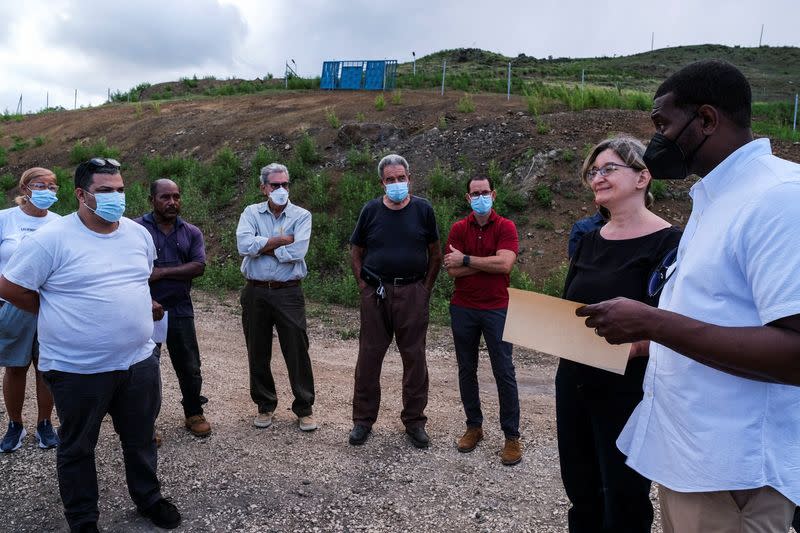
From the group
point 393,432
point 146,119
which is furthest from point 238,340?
point 146,119

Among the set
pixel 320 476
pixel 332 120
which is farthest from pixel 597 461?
pixel 332 120

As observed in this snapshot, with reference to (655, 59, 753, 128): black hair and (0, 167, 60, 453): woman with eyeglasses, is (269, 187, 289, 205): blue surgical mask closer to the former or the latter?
(0, 167, 60, 453): woman with eyeglasses

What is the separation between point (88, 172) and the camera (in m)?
3.75

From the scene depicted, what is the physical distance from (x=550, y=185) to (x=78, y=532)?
10.8 meters

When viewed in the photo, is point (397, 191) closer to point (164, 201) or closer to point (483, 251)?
point (483, 251)

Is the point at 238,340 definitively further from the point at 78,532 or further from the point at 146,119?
the point at 146,119

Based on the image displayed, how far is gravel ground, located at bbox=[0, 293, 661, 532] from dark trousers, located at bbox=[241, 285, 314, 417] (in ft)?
0.94

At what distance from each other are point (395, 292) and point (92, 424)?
2.40m

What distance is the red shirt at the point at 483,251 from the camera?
16.2 feet

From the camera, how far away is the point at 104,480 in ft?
14.1

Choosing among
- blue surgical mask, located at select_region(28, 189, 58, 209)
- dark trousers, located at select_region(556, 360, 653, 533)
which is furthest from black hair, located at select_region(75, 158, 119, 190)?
dark trousers, located at select_region(556, 360, 653, 533)

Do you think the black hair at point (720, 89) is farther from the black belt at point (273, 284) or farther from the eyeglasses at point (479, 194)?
the black belt at point (273, 284)

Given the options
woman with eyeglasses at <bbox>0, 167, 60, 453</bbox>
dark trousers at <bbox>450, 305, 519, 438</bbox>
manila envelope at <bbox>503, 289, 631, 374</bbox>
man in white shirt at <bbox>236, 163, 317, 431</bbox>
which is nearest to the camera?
manila envelope at <bbox>503, 289, 631, 374</bbox>

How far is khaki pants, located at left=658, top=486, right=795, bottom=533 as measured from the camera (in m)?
1.67
